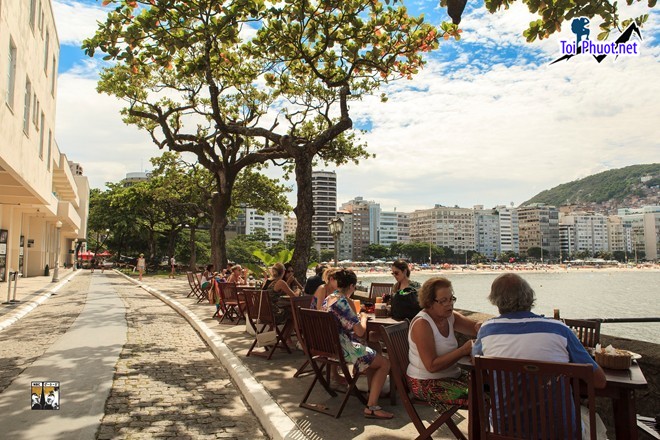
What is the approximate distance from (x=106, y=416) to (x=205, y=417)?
87 centimetres

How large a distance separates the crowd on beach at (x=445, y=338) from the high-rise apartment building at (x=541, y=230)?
648ft

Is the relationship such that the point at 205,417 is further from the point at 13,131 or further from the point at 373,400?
the point at 13,131

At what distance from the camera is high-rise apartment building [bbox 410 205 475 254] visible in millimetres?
194125

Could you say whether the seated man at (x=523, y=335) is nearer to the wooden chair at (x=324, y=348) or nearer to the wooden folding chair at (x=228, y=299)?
the wooden chair at (x=324, y=348)

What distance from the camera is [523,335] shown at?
2.69 meters

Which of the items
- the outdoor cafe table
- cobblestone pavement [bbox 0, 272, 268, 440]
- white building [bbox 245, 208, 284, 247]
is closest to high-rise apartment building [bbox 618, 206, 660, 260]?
white building [bbox 245, 208, 284, 247]

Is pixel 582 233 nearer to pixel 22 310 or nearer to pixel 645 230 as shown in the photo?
pixel 645 230

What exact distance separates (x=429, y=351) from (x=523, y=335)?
831mm

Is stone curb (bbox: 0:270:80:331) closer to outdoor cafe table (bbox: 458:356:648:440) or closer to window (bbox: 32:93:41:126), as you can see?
window (bbox: 32:93:41:126)

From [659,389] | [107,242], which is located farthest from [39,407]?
[107,242]

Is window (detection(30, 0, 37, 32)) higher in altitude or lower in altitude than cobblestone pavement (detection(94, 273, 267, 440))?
higher

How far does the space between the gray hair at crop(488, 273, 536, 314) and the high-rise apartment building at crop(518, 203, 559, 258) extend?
199m

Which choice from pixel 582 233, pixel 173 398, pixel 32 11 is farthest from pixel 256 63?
pixel 582 233

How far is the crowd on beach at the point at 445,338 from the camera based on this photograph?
2.68 meters
